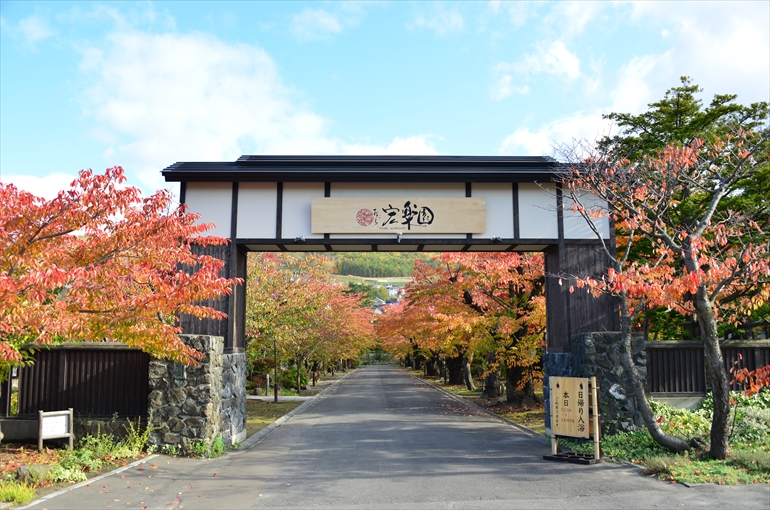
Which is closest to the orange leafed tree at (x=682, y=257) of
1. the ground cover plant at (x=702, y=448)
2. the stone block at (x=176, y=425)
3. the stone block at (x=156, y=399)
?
the ground cover plant at (x=702, y=448)

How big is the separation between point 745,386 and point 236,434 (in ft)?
38.7

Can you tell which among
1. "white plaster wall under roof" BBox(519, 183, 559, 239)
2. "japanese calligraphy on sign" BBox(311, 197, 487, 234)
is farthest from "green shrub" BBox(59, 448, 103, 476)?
"white plaster wall under roof" BBox(519, 183, 559, 239)

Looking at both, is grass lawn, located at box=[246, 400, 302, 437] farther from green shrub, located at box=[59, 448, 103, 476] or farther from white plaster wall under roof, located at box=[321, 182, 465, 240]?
white plaster wall under roof, located at box=[321, 182, 465, 240]

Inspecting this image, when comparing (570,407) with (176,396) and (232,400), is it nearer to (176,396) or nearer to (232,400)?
(232,400)

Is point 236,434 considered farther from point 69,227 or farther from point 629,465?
point 629,465

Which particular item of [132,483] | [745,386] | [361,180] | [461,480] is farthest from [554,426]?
[132,483]

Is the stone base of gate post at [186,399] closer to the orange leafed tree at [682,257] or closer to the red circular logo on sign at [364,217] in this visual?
the red circular logo on sign at [364,217]

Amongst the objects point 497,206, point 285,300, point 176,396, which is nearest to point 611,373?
point 497,206

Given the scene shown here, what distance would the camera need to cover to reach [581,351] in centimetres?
1320

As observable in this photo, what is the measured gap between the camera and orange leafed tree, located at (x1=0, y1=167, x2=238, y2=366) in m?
8.81

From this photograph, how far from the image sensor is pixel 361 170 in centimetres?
1407

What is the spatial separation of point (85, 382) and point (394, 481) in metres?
7.75

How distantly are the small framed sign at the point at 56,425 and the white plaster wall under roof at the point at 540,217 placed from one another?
10529mm

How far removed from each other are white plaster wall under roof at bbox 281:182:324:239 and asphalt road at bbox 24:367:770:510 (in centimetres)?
496
